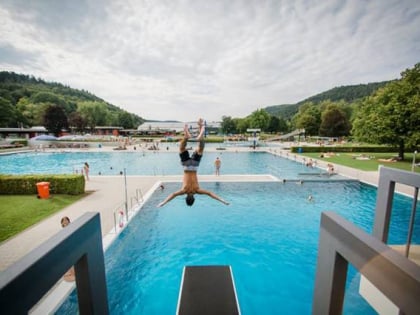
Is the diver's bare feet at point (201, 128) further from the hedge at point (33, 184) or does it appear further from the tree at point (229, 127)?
the tree at point (229, 127)

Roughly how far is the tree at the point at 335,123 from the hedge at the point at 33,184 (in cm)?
6674

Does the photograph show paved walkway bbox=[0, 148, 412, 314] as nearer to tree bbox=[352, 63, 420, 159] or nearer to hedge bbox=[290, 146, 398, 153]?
tree bbox=[352, 63, 420, 159]

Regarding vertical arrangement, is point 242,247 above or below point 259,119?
below

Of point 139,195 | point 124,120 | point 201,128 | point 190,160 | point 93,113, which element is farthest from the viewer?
point 124,120

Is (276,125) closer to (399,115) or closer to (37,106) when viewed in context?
(399,115)

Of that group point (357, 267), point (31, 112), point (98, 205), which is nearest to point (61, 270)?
point (357, 267)

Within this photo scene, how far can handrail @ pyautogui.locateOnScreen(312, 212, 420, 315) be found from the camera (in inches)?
73.2

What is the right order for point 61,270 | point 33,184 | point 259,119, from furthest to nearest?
1. point 259,119
2. point 33,184
3. point 61,270

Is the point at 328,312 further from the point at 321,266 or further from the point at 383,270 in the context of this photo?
the point at 383,270

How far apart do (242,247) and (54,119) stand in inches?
2901

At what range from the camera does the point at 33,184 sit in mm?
14680

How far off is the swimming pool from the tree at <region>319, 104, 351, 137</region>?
52.7 m

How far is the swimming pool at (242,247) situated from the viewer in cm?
729

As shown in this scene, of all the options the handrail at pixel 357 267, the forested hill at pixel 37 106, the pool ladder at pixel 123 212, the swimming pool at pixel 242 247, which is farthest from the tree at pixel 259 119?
the handrail at pixel 357 267
